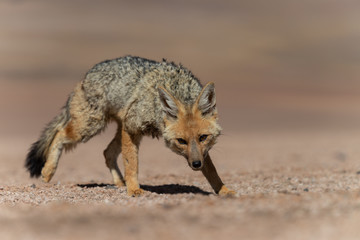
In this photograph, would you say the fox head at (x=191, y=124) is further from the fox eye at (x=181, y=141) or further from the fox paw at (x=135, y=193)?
the fox paw at (x=135, y=193)

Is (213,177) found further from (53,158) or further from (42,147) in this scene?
(42,147)

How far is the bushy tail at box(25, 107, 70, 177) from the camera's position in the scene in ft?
30.4

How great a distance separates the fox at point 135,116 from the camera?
23.1 feet

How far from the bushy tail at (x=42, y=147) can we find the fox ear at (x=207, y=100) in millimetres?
3284

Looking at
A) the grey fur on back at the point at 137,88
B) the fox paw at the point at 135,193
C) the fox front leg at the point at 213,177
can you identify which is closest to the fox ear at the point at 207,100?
the grey fur on back at the point at 137,88

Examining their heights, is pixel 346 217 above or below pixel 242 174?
above

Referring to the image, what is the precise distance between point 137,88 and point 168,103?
115 centimetres

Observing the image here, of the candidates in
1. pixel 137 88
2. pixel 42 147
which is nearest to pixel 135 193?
pixel 137 88

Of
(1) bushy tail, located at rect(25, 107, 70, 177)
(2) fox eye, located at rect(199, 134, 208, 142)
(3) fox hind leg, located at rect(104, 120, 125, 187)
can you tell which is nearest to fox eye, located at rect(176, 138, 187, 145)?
(2) fox eye, located at rect(199, 134, 208, 142)

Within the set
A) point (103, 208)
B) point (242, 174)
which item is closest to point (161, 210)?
point (103, 208)

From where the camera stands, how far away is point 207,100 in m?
7.17

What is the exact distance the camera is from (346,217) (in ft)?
15.6

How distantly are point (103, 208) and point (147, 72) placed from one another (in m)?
3.05

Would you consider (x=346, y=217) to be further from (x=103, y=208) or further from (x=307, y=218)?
(x=103, y=208)
